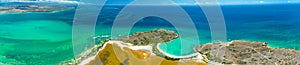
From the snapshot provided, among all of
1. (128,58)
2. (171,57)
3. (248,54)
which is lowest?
(128,58)

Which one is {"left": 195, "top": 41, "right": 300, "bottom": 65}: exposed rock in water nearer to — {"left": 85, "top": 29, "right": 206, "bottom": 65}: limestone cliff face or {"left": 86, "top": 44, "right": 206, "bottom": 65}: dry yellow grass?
{"left": 85, "top": 29, "right": 206, "bottom": 65}: limestone cliff face

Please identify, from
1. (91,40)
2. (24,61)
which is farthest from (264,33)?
(24,61)

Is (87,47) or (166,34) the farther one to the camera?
(166,34)

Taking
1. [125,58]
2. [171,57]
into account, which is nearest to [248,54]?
[171,57]

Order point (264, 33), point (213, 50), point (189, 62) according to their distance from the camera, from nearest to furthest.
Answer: point (189, 62)
point (213, 50)
point (264, 33)

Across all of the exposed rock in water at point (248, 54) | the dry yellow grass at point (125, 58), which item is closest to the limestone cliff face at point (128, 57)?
the dry yellow grass at point (125, 58)

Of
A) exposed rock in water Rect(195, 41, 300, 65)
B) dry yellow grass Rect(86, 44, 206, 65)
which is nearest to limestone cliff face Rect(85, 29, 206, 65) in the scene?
dry yellow grass Rect(86, 44, 206, 65)

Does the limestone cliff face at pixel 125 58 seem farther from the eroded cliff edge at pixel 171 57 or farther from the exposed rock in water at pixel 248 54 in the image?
the exposed rock in water at pixel 248 54

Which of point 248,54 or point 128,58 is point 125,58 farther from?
point 248,54

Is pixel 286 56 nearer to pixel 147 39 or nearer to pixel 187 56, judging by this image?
pixel 187 56
